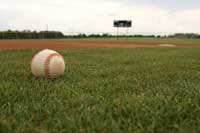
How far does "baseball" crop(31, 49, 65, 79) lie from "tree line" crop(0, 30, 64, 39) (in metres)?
41.1

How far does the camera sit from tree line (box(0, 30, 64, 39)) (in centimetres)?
4412

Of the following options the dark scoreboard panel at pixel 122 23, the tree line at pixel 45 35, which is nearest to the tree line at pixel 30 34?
the tree line at pixel 45 35

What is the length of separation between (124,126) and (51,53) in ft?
9.10

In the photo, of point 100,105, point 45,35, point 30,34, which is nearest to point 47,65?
point 100,105

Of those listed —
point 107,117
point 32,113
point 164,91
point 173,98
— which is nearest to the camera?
point 107,117

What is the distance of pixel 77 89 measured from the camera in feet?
13.1

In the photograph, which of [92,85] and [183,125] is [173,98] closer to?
[183,125]

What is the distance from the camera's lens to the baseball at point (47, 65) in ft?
15.4

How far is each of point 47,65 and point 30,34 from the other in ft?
148

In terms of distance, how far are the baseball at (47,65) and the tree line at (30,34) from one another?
135 ft

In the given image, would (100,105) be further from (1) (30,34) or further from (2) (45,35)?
(2) (45,35)

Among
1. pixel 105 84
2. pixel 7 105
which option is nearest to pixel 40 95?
pixel 7 105

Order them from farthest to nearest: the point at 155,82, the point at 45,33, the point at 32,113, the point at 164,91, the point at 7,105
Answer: the point at 45,33 < the point at 155,82 < the point at 164,91 < the point at 7,105 < the point at 32,113

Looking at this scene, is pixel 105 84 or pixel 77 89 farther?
pixel 105 84
